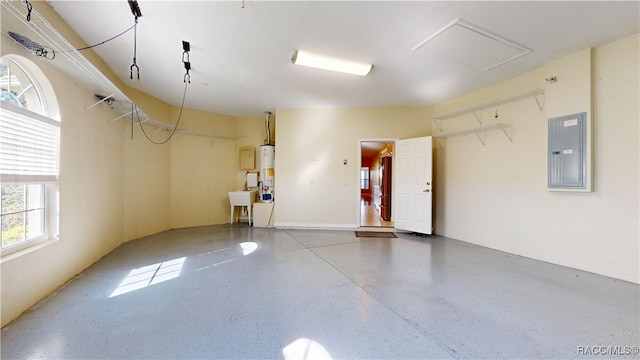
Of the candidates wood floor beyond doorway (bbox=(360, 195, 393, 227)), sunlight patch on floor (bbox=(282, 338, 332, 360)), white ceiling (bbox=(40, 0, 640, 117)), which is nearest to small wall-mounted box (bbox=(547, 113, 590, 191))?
white ceiling (bbox=(40, 0, 640, 117))

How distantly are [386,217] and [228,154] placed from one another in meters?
4.53

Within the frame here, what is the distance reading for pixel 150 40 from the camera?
104 inches

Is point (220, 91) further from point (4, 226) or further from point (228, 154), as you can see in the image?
point (4, 226)

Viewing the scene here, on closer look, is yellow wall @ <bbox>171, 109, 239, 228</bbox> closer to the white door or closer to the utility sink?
the utility sink

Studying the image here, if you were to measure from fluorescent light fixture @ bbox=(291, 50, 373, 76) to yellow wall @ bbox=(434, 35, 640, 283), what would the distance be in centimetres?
238

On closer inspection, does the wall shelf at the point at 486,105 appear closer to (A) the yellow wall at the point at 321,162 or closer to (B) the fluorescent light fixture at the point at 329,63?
(A) the yellow wall at the point at 321,162

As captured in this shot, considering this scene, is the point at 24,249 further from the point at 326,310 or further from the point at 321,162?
the point at 321,162

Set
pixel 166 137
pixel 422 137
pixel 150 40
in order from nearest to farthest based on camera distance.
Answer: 1. pixel 150 40
2. pixel 422 137
3. pixel 166 137

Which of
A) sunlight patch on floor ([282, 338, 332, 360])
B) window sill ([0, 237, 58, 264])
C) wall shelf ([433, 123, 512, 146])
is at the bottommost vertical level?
sunlight patch on floor ([282, 338, 332, 360])

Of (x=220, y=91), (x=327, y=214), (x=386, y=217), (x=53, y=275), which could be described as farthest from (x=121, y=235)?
(x=386, y=217)

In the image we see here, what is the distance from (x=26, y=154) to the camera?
2.00 meters

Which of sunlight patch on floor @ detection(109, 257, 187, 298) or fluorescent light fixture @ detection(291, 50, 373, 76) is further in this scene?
fluorescent light fixture @ detection(291, 50, 373, 76)

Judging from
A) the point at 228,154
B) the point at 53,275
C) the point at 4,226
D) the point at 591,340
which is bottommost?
the point at 591,340

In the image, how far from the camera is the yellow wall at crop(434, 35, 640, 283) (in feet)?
8.39
